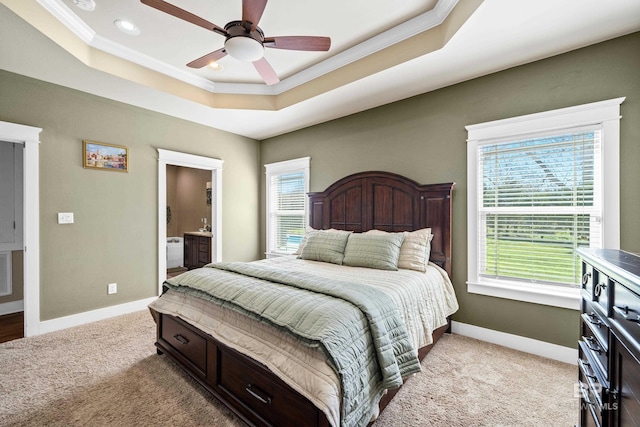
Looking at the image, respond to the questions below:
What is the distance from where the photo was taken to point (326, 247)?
3279mm

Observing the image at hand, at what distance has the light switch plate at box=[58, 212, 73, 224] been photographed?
3129 mm

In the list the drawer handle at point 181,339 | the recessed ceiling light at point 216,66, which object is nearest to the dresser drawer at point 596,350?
the drawer handle at point 181,339

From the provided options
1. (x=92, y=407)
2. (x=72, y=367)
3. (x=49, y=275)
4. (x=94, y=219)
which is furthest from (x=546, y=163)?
(x=49, y=275)

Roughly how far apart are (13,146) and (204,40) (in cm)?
308

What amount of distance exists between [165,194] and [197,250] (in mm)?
2140

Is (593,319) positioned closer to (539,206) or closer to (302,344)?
(302,344)

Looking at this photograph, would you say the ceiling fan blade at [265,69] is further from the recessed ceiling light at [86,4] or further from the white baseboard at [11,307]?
the white baseboard at [11,307]

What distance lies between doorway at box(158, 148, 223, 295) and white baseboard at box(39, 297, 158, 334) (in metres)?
0.32

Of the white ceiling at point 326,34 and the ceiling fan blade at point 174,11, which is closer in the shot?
the ceiling fan blade at point 174,11

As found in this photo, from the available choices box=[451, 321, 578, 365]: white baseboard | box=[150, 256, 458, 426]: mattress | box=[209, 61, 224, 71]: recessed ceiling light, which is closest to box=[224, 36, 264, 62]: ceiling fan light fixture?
box=[209, 61, 224, 71]: recessed ceiling light

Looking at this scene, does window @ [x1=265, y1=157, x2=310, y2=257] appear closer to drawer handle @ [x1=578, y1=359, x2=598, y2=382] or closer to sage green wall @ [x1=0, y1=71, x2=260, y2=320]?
Result: sage green wall @ [x1=0, y1=71, x2=260, y2=320]

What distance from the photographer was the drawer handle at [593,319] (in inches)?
48.4

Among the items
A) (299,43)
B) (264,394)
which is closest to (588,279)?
(264,394)

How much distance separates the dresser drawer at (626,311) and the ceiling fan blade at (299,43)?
212 centimetres
